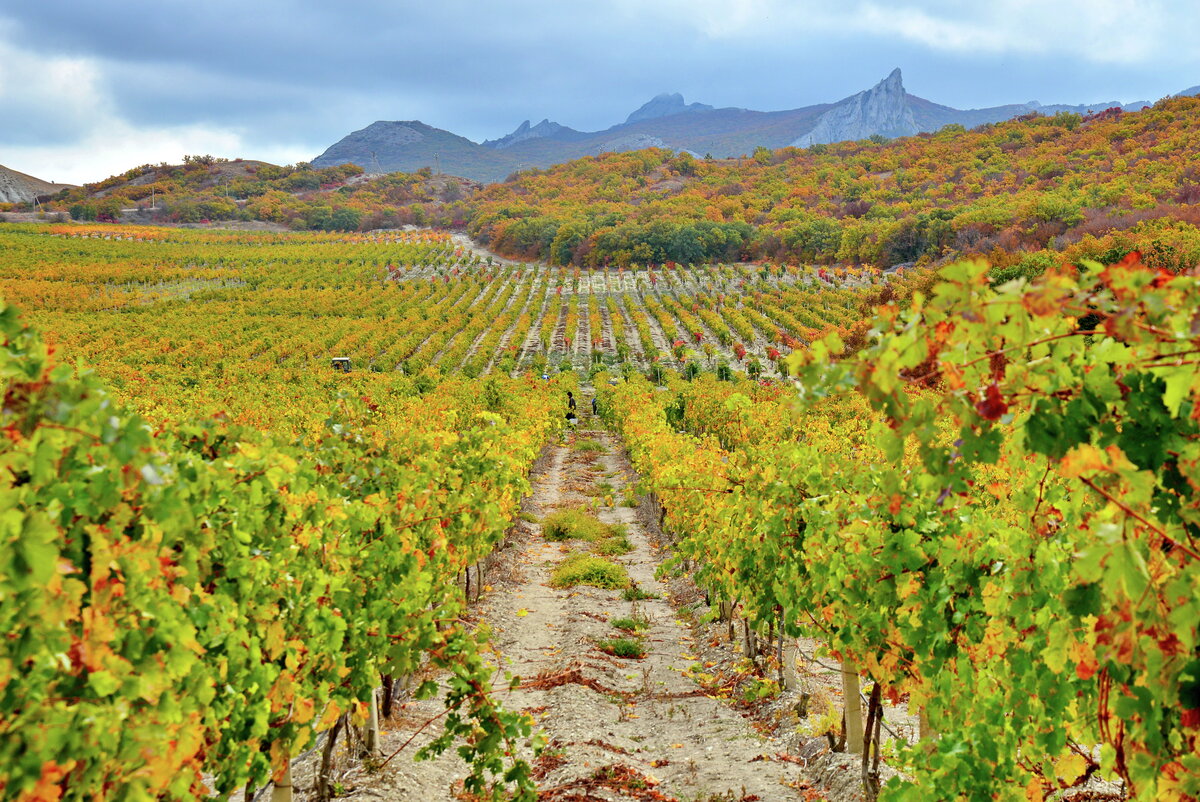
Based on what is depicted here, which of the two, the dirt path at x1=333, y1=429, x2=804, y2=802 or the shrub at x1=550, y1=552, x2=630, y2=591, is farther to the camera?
the shrub at x1=550, y1=552, x2=630, y2=591

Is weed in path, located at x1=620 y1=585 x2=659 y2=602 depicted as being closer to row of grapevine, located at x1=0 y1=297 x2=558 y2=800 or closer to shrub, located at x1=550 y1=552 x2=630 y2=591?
shrub, located at x1=550 y1=552 x2=630 y2=591

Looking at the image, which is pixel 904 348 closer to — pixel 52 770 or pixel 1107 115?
pixel 52 770

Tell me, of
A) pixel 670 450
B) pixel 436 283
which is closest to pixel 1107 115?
pixel 436 283

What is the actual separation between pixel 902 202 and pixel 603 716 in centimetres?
9526

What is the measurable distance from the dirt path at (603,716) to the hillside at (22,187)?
177031mm

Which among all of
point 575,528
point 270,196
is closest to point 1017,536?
point 575,528

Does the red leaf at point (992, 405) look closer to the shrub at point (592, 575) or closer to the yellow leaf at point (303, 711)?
the yellow leaf at point (303, 711)

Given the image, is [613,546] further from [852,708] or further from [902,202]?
[902,202]

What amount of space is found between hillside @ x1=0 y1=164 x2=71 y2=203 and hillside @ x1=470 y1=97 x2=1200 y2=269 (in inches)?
3738

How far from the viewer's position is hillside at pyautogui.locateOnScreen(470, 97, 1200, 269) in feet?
206

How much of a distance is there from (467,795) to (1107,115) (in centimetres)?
12368

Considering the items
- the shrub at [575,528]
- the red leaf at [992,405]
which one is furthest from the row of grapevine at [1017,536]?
the shrub at [575,528]

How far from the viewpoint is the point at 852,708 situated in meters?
6.45

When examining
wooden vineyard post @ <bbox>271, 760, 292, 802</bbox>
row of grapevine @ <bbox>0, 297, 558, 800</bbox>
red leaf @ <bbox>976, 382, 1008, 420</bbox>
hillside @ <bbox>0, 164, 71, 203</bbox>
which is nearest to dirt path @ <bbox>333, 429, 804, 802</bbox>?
wooden vineyard post @ <bbox>271, 760, 292, 802</bbox>
